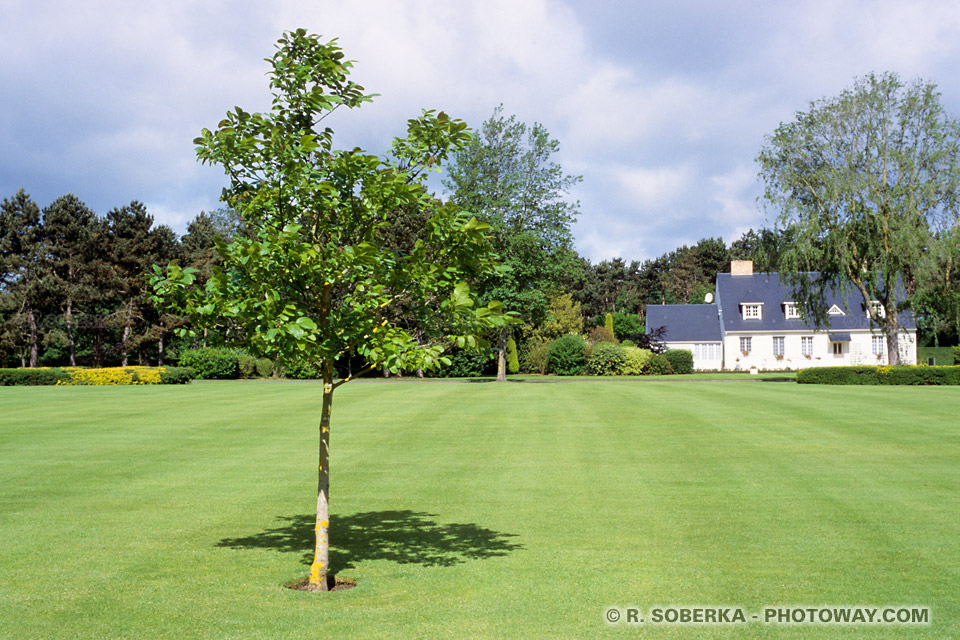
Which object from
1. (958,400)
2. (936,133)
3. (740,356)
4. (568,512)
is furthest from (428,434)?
(740,356)

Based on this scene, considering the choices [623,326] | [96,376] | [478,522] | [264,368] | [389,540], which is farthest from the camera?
[623,326]

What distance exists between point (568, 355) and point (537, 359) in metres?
3.66

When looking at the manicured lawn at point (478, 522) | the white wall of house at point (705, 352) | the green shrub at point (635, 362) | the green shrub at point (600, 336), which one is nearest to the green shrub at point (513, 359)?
the green shrub at point (600, 336)

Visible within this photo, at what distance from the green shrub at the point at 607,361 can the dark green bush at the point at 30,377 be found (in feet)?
111

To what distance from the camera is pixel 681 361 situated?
5747cm

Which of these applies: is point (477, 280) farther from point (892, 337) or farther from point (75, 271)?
point (75, 271)

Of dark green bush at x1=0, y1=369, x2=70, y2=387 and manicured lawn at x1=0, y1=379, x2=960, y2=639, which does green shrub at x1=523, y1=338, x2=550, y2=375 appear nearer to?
dark green bush at x1=0, y1=369, x2=70, y2=387

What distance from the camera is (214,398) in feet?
96.5

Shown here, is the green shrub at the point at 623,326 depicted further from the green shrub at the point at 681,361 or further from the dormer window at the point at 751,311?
the green shrub at the point at 681,361

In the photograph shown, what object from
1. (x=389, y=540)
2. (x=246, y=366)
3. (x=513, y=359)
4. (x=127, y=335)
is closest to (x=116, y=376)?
(x=246, y=366)

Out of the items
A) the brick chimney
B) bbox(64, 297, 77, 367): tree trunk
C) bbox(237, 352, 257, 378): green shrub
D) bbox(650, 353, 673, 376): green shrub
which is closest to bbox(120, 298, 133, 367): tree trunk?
bbox(64, 297, 77, 367): tree trunk

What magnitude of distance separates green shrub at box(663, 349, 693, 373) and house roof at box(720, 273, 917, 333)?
8703 millimetres

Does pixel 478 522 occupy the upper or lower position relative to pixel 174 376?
lower

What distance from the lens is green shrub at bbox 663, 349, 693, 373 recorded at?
189 feet
